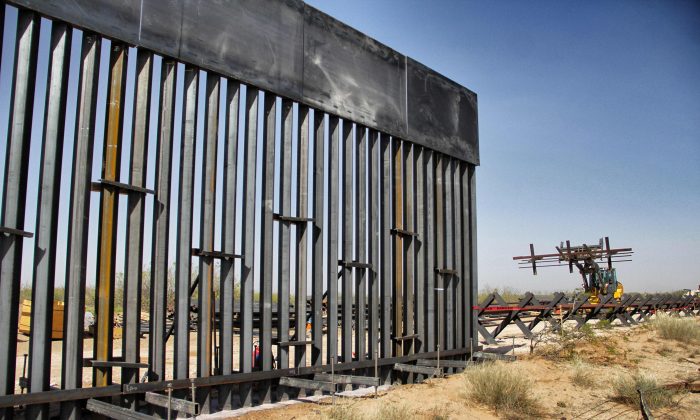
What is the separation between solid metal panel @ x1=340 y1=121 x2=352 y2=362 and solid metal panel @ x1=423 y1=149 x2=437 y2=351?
7.62ft

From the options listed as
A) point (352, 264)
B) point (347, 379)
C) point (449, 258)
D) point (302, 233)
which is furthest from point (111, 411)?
point (449, 258)

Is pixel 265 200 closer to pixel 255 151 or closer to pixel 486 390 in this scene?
pixel 255 151

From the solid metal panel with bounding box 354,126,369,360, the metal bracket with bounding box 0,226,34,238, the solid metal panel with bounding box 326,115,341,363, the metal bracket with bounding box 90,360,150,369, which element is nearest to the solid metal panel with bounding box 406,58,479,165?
the solid metal panel with bounding box 354,126,369,360

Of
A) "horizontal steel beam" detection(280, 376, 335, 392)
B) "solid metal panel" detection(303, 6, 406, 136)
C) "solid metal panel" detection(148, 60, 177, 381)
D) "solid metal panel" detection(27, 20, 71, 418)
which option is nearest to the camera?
"solid metal panel" detection(27, 20, 71, 418)

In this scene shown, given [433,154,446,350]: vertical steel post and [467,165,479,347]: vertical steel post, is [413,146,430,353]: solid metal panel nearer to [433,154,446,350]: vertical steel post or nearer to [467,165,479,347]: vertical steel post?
[433,154,446,350]: vertical steel post

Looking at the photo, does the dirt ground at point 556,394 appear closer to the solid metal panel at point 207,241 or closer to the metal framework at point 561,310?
the solid metal panel at point 207,241

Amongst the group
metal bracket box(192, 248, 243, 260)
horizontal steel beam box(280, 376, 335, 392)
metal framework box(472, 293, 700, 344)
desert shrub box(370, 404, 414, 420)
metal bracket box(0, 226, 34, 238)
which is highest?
metal bracket box(0, 226, 34, 238)

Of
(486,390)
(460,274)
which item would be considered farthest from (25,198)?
(460,274)

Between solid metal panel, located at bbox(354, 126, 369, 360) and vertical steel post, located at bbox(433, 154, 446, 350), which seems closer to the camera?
solid metal panel, located at bbox(354, 126, 369, 360)

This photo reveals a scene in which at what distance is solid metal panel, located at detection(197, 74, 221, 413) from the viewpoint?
819 centimetres

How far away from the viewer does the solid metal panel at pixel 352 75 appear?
33.0ft

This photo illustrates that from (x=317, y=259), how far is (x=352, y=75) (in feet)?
11.2

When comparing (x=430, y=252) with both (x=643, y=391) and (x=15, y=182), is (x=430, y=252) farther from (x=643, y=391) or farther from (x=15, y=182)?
(x=15, y=182)

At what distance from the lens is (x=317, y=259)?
32.4 ft
